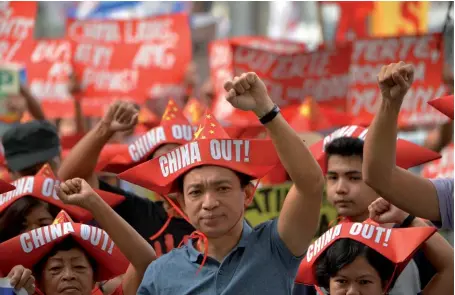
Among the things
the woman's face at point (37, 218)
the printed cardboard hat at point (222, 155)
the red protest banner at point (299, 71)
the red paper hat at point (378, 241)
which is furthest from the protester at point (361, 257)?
the red protest banner at point (299, 71)

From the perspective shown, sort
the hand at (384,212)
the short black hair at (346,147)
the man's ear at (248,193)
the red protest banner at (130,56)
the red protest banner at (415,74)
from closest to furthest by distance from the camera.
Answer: the man's ear at (248,193)
the hand at (384,212)
the short black hair at (346,147)
the red protest banner at (415,74)
the red protest banner at (130,56)

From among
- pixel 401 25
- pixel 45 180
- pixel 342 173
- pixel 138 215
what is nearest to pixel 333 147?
pixel 342 173

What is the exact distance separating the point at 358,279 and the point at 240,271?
1.88 feet

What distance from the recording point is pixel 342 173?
19.2 feet

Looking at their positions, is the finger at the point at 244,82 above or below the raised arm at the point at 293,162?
above

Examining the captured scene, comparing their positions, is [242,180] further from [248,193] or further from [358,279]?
[358,279]

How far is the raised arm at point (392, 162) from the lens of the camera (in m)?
4.55

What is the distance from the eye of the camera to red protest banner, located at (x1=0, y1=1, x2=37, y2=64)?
10609 mm

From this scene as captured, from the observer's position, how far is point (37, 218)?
5.80 metres

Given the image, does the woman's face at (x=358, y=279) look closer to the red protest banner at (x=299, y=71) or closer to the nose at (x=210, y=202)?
the nose at (x=210, y=202)

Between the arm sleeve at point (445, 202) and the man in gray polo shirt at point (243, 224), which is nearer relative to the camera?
the man in gray polo shirt at point (243, 224)

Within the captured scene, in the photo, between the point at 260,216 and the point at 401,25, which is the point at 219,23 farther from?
the point at 260,216

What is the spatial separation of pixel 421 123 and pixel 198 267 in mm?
5993

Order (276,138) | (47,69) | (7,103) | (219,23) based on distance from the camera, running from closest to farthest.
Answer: (276,138)
(7,103)
(47,69)
(219,23)
